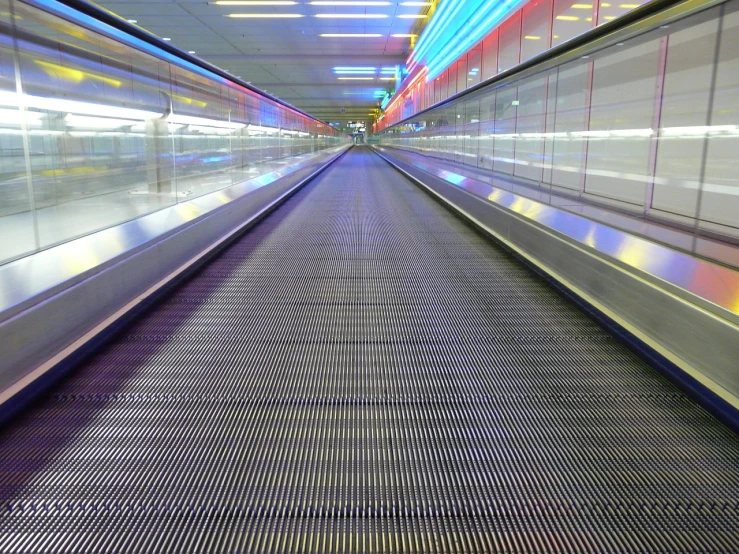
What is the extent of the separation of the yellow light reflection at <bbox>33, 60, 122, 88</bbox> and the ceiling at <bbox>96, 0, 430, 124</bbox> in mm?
14462

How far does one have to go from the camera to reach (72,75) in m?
7.69

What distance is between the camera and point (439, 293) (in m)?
4.41

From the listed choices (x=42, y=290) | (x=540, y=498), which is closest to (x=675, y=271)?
(x=540, y=498)

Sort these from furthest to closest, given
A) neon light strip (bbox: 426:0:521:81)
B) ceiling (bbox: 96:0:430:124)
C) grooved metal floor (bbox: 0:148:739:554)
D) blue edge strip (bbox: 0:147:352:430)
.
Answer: ceiling (bbox: 96:0:430:124) < neon light strip (bbox: 426:0:521:81) < blue edge strip (bbox: 0:147:352:430) < grooved metal floor (bbox: 0:148:739:554)

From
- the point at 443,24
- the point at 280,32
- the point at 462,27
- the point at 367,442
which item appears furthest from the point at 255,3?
the point at 367,442

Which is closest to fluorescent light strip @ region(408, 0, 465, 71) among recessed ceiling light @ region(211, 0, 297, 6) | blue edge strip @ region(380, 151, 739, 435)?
recessed ceiling light @ region(211, 0, 297, 6)

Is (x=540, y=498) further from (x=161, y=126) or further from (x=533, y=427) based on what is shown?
(x=161, y=126)

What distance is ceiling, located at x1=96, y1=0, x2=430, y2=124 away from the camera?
2128cm

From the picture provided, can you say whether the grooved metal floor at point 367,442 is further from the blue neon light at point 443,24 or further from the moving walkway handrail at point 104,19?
the blue neon light at point 443,24

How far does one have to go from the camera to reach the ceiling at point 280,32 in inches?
838

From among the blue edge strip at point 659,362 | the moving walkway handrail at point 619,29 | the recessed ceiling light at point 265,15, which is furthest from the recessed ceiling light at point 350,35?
the blue edge strip at point 659,362

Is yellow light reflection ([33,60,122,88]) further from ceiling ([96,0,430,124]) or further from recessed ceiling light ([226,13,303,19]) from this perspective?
recessed ceiling light ([226,13,303,19])

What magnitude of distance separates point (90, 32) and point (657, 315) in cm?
484

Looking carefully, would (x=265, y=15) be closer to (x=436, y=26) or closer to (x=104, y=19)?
(x=436, y=26)
